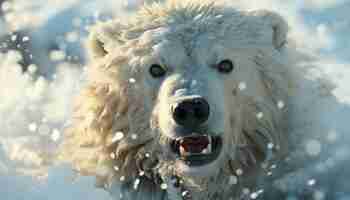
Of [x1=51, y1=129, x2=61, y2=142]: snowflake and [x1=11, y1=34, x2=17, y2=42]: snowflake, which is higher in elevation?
[x1=51, y1=129, x2=61, y2=142]: snowflake

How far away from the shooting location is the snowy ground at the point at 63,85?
741 centimetres

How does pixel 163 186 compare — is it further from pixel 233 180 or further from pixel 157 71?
pixel 157 71

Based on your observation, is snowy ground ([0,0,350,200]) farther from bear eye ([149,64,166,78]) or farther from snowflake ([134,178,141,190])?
bear eye ([149,64,166,78])

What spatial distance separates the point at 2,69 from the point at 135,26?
14.8ft

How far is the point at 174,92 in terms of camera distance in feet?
22.8

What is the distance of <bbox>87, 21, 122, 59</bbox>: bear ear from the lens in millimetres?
7645

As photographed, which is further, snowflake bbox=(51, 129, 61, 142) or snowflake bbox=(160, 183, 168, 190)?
snowflake bbox=(51, 129, 61, 142)

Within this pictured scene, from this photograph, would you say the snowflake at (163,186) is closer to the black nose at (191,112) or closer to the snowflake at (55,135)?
the black nose at (191,112)

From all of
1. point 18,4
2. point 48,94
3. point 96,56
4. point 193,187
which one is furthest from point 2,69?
point 193,187

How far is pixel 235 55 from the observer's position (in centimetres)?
731

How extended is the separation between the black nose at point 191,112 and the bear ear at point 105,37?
105cm

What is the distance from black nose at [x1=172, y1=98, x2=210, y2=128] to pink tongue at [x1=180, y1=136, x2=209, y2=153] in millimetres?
136

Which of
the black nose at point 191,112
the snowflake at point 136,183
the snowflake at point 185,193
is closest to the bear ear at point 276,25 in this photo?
the black nose at point 191,112

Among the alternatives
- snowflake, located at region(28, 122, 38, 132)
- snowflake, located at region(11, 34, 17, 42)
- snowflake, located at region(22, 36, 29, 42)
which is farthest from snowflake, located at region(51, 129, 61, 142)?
snowflake, located at region(22, 36, 29, 42)
